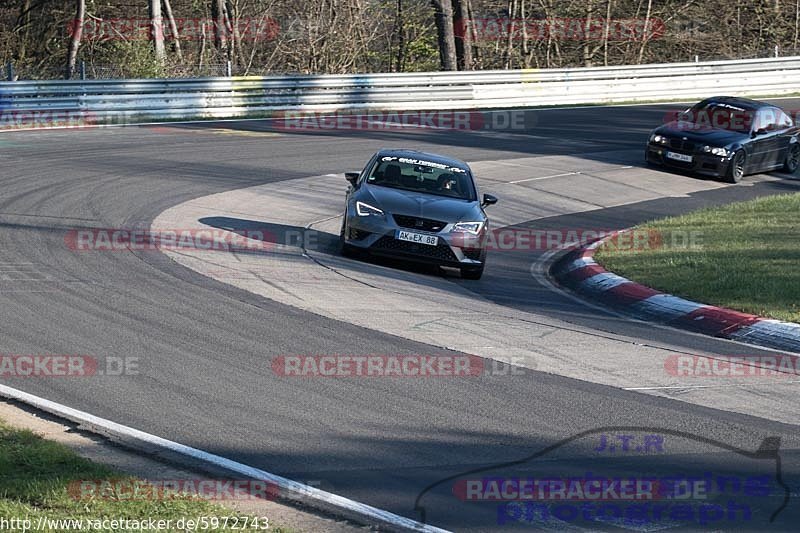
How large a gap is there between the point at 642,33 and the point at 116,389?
43636mm

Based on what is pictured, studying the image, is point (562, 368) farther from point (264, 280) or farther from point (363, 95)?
point (363, 95)

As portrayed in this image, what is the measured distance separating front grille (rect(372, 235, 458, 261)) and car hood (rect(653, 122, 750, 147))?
11.9 meters

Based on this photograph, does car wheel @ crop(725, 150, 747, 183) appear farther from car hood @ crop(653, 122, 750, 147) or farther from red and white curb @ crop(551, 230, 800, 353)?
red and white curb @ crop(551, 230, 800, 353)

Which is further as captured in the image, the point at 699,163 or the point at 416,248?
the point at 699,163

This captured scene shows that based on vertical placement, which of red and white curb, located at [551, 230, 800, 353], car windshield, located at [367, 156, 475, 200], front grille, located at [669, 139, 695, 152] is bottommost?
red and white curb, located at [551, 230, 800, 353]

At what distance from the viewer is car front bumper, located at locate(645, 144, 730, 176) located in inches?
932

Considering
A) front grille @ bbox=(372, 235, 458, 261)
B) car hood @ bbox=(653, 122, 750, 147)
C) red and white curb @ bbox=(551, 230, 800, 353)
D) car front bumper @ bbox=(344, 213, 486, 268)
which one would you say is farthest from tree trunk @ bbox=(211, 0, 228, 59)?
red and white curb @ bbox=(551, 230, 800, 353)

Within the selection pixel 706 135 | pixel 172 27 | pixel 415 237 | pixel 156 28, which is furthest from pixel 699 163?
pixel 172 27

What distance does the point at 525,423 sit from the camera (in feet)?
26.0

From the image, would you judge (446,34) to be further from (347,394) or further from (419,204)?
(347,394)

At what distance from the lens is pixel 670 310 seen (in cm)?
1229

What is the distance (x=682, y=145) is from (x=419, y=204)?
11.6 m

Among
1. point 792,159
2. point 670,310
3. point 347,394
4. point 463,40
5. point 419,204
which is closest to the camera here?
point 347,394

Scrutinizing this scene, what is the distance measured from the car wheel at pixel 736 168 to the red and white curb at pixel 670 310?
387 inches
